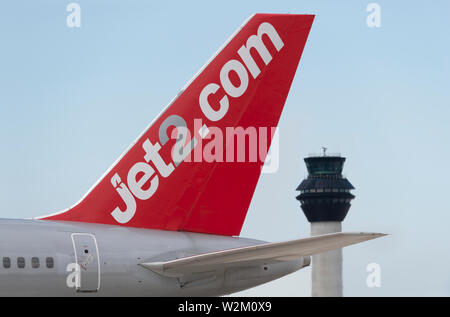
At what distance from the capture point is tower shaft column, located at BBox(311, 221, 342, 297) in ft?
573

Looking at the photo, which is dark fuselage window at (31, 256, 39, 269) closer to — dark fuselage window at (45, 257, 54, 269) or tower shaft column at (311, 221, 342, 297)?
dark fuselage window at (45, 257, 54, 269)

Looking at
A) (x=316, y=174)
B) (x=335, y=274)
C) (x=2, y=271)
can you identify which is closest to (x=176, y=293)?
(x=2, y=271)

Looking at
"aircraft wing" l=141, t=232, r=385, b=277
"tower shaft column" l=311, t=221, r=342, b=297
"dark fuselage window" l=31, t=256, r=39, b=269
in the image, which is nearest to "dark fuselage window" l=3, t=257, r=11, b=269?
"dark fuselage window" l=31, t=256, r=39, b=269

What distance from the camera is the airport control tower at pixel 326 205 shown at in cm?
17712

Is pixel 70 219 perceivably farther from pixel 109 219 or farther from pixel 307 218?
pixel 307 218

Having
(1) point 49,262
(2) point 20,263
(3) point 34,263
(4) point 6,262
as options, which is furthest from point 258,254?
(4) point 6,262

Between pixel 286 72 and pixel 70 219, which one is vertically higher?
pixel 286 72

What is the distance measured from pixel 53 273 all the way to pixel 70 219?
284cm

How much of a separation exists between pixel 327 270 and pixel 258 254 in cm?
15424

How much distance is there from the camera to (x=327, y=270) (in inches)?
7003

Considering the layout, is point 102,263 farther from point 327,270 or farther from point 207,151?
point 327,270

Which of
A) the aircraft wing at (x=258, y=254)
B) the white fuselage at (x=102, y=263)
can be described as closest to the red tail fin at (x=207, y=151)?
the white fuselage at (x=102, y=263)

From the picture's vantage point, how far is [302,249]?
25.0 meters

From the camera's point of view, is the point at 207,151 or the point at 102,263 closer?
the point at 102,263
